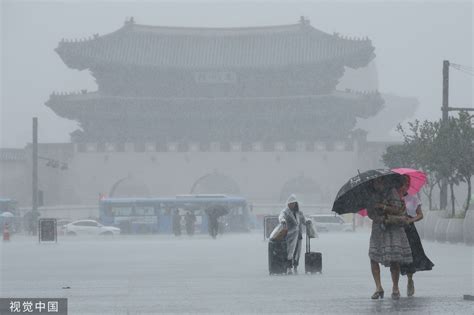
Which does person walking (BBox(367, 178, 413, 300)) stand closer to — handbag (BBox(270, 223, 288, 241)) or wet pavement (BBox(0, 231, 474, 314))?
wet pavement (BBox(0, 231, 474, 314))

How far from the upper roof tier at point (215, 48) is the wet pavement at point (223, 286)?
1677 inches

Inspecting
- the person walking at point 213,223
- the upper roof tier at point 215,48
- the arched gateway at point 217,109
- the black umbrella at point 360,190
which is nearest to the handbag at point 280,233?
the black umbrella at point 360,190

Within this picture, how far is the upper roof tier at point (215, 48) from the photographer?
6619 centimetres

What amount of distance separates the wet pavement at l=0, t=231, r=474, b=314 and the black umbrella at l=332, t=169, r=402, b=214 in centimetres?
95

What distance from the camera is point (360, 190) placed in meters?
12.4

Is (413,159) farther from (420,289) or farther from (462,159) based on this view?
(420,289)

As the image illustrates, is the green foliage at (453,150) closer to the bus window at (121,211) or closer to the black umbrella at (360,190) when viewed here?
the black umbrella at (360,190)

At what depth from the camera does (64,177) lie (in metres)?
65.6

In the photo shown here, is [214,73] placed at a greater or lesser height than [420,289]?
greater

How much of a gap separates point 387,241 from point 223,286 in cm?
336

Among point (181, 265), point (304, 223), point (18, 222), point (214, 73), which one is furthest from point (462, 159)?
point (214, 73)

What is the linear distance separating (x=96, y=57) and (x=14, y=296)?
53.5 metres

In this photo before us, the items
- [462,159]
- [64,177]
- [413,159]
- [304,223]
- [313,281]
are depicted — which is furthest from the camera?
[64,177]

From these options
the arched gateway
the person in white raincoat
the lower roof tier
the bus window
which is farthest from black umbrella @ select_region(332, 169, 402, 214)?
the lower roof tier
